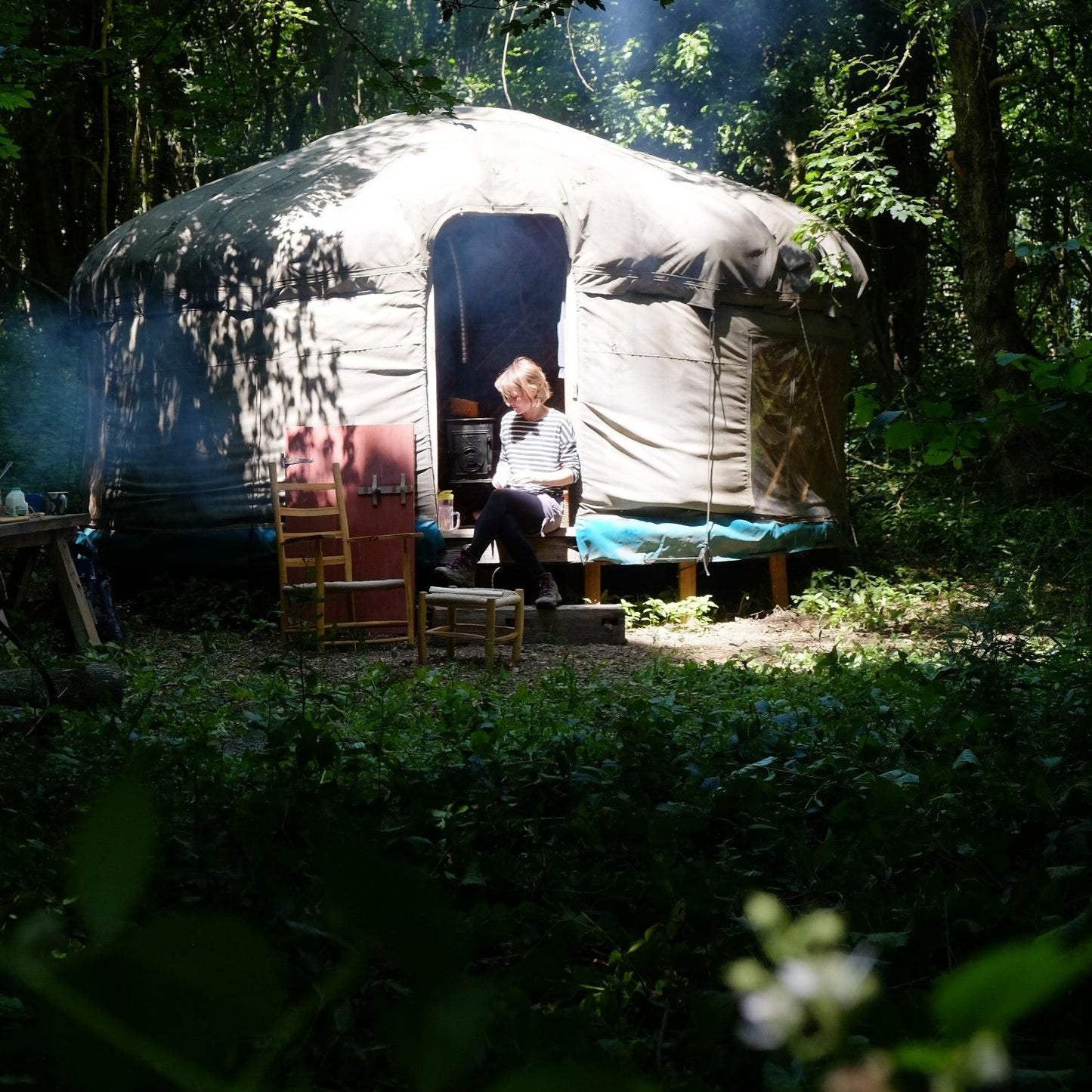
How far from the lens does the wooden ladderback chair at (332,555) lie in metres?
6.20

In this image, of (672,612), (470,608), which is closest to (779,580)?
(672,612)

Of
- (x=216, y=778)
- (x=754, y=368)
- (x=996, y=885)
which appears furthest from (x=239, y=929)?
(x=754, y=368)

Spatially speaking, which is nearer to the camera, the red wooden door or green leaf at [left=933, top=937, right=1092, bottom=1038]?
green leaf at [left=933, top=937, right=1092, bottom=1038]

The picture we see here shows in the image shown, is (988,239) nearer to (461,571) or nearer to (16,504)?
(461,571)

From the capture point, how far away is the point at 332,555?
264 inches

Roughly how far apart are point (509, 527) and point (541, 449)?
550mm

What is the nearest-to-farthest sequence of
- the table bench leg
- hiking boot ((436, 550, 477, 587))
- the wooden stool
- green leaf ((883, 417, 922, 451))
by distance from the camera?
1. green leaf ((883, 417, 922, 451))
2. the table bench leg
3. the wooden stool
4. hiking boot ((436, 550, 477, 587))

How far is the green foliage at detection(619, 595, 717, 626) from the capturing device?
6867mm

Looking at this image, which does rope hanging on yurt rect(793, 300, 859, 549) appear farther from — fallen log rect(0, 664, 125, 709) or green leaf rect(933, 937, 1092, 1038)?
green leaf rect(933, 937, 1092, 1038)

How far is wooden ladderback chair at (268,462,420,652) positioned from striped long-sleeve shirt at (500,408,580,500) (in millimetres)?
739

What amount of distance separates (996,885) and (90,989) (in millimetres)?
1801


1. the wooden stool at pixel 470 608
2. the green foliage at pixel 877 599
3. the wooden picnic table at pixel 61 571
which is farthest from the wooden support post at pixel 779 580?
the wooden picnic table at pixel 61 571

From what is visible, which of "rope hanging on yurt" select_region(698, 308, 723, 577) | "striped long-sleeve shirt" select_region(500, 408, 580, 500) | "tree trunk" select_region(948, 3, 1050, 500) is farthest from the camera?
→ "tree trunk" select_region(948, 3, 1050, 500)

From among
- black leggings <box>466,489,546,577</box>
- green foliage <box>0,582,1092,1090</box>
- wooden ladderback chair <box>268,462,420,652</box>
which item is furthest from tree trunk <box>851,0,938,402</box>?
green foliage <box>0,582,1092,1090</box>
